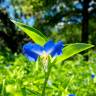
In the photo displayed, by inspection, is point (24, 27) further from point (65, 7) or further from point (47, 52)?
point (65, 7)

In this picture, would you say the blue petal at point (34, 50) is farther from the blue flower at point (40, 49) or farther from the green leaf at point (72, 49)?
the green leaf at point (72, 49)

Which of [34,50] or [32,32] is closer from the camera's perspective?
[32,32]

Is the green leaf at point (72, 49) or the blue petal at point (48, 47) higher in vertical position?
the blue petal at point (48, 47)

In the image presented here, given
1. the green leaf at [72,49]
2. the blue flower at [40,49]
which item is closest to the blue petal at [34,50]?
the blue flower at [40,49]

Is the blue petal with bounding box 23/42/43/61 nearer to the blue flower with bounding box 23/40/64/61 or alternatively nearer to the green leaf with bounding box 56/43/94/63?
the blue flower with bounding box 23/40/64/61

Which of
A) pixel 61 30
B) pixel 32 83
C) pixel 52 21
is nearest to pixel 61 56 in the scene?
pixel 32 83

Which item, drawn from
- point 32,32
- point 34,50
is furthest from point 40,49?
point 32,32

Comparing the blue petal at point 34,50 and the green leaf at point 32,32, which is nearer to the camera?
the green leaf at point 32,32

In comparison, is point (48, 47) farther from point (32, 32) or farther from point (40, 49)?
point (32, 32)

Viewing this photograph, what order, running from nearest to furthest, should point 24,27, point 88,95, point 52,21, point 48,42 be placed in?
point 24,27, point 48,42, point 88,95, point 52,21

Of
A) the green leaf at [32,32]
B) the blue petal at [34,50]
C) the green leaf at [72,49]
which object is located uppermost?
the green leaf at [32,32]

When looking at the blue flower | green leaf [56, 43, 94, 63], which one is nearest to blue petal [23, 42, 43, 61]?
the blue flower
